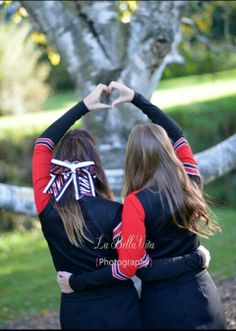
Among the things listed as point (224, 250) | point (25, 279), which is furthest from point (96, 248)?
point (224, 250)

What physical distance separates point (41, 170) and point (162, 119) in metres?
0.71

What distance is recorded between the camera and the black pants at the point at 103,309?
3.17 metres

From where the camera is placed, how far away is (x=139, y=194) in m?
3.09

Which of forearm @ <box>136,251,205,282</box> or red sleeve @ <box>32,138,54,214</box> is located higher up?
red sleeve @ <box>32,138,54,214</box>

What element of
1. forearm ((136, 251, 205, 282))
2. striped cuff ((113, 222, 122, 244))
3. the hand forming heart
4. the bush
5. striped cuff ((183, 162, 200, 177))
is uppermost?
the hand forming heart

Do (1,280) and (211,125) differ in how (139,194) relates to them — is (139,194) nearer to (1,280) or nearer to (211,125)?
(1,280)

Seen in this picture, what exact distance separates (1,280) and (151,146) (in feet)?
19.5

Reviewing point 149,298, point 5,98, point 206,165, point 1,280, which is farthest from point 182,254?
point 5,98

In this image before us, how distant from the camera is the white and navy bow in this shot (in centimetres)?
325

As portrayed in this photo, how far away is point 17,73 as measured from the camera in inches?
757

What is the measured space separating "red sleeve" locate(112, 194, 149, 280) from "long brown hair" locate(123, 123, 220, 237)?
0.16m

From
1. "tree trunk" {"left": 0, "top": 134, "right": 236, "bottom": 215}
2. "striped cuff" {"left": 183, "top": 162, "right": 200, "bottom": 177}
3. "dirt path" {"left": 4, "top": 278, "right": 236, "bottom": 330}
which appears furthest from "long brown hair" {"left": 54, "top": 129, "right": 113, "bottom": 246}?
"dirt path" {"left": 4, "top": 278, "right": 236, "bottom": 330}

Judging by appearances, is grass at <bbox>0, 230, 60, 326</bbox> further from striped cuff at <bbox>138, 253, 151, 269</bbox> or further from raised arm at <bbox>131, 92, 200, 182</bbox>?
striped cuff at <bbox>138, 253, 151, 269</bbox>

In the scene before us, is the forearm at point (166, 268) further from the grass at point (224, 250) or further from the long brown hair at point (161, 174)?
the grass at point (224, 250)
